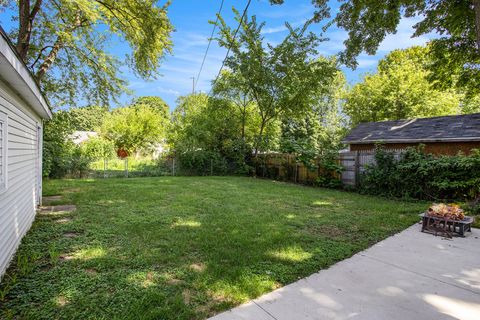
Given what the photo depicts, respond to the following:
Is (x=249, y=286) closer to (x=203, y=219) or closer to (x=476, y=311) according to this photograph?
(x=476, y=311)

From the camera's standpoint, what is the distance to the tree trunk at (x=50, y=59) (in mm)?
9414

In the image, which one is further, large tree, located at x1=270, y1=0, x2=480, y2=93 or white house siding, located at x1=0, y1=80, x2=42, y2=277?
large tree, located at x1=270, y1=0, x2=480, y2=93

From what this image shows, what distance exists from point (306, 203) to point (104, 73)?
1021 centimetres

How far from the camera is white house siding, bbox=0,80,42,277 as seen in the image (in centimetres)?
302

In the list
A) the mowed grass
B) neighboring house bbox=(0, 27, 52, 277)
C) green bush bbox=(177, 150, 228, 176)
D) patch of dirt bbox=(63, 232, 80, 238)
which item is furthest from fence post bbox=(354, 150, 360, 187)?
neighboring house bbox=(0, 27, 52, 277)

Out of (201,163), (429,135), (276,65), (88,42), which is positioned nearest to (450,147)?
(429,135)

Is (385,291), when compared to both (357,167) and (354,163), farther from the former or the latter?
(354,163)

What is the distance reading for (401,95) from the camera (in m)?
18.0

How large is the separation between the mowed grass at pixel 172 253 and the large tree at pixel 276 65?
919 centimetres

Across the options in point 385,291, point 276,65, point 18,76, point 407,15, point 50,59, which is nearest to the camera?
point 385,291

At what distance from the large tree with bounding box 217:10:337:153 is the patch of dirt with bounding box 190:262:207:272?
40.2ft

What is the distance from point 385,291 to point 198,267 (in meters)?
2.05

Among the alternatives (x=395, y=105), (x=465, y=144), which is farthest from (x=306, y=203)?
(x=395, y=105)

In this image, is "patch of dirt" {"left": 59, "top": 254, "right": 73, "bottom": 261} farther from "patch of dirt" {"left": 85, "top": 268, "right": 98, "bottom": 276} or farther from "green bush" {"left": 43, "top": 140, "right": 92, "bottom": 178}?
"green bush" {"left": 43, "top": 140, "right": 92, "bottom": 178}
